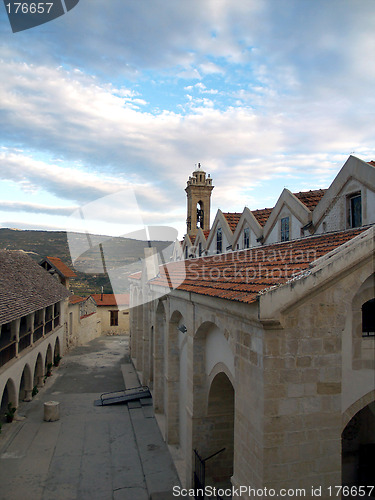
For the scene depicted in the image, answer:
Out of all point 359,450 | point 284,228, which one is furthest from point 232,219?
point 359,450

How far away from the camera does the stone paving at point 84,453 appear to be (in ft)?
35.0

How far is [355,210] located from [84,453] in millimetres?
11948

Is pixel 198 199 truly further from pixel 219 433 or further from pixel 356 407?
pixel 356 407

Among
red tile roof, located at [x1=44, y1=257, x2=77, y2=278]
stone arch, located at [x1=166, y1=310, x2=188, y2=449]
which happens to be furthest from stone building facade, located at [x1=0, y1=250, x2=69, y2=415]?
stone arch, located at [x1=166, y1=310, x2=188, y2=449]

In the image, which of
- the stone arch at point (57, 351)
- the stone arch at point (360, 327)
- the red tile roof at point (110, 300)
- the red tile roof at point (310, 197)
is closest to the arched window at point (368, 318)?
the stone arch at point (360, 327)

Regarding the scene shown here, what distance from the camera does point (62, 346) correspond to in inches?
1160

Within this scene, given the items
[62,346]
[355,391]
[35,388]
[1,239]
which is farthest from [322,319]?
[1,239]

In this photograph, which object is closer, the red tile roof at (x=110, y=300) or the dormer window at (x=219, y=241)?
the dormer window at (x=219, y=241)

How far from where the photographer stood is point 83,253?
100812 mm

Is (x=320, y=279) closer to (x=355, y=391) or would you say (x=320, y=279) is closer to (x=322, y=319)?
(x=322, y=319)

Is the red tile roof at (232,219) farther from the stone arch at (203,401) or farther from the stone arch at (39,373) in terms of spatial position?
the stone arch at (39,373)

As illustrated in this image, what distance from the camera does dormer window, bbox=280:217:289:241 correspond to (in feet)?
40.1

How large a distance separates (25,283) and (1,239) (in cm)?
7177

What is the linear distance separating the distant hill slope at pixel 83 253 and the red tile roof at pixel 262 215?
194 ft
